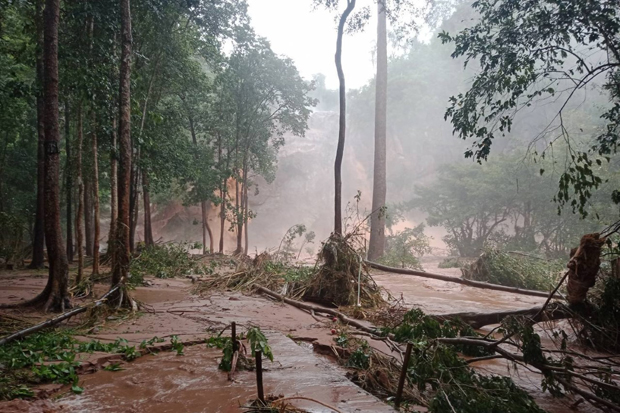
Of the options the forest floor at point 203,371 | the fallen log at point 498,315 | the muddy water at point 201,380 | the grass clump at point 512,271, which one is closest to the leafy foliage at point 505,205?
the grass clump at point 512,271

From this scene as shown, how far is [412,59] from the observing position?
38094 mm

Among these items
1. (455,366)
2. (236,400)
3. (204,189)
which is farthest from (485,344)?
(204,189)

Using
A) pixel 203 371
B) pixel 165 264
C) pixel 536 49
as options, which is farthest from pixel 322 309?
pixel 165 264

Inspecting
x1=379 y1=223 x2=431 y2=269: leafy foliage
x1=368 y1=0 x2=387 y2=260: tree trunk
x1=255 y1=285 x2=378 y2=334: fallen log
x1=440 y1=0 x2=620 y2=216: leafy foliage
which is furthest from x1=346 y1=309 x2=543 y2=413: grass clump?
x1=368 y1=0 x2=387 y2=260: tree trunk

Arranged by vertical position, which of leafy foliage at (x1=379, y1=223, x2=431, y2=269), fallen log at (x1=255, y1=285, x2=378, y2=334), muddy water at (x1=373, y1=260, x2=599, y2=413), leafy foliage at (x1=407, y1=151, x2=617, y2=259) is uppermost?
leafy foliage at (x1=407, y1=151, x2=617, y2=259)

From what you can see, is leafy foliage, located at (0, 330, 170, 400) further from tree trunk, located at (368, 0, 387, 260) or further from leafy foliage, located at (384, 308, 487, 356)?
tree trunk, located at (368, 0, 387, 260)

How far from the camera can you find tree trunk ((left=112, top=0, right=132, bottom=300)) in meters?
6.69

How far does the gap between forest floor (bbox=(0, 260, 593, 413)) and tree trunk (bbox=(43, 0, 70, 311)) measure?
1.61 feet

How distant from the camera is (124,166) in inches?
272

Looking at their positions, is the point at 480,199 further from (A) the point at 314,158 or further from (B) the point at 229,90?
(A) the point at 314,158

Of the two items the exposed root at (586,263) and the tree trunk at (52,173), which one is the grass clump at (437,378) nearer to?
the exposed root at (586,263)

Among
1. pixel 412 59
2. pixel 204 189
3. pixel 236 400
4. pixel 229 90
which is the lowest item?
pixel 236 400

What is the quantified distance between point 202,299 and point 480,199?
19.6 metres

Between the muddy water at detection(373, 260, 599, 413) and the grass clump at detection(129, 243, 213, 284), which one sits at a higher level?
the grass clump at detection(129, 243, 213, 284)
